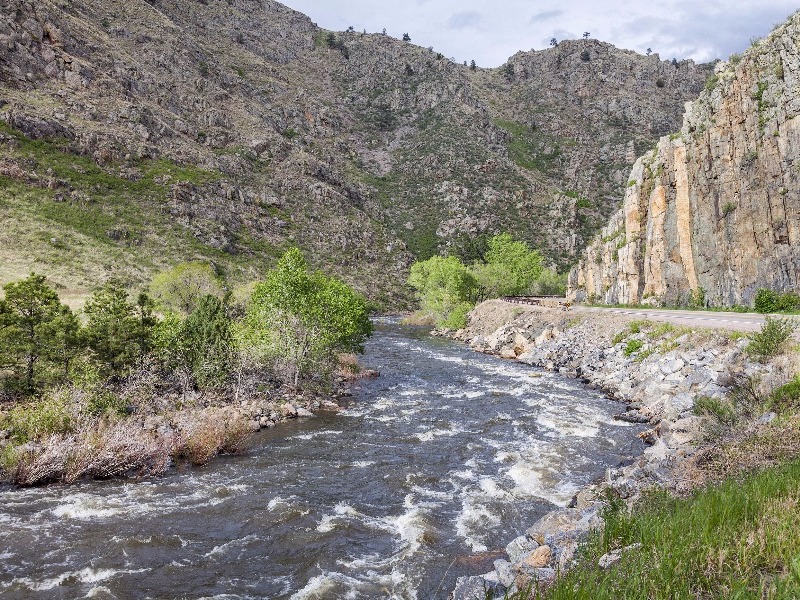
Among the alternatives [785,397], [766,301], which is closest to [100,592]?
[785,397]

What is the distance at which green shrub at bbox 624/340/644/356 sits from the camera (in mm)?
31578

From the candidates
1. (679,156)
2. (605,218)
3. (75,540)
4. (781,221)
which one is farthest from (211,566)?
(605,218)

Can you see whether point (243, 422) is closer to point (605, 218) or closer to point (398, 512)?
point (398, 512)

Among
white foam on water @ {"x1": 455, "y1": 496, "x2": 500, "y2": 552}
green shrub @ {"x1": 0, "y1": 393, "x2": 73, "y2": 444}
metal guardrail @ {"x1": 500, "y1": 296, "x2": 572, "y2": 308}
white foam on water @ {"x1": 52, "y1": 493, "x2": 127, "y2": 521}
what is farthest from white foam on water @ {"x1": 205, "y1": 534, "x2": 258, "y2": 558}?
metal guardrail @ {"x1": 500, "y1": 296, "x2": 572, "y2": 308}

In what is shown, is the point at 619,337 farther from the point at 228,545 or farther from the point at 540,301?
the point at 540,301

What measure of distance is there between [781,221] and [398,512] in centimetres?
3896

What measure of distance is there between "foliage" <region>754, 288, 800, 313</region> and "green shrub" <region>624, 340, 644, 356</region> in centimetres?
1083

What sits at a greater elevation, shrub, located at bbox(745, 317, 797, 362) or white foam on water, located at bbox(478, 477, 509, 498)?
shrub, located at bbox(745, 317, 797, 362)

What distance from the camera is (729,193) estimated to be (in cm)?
4131

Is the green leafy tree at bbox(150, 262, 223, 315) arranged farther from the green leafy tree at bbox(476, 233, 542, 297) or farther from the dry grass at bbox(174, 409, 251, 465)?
the green leafy tree at bbox(476, 233, 542, 297)

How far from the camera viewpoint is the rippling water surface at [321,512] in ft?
31.8

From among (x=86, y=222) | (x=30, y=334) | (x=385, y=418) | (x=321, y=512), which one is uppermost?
(x=86, y=222)

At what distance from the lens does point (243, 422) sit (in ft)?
63.3

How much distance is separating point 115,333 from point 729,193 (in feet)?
155
